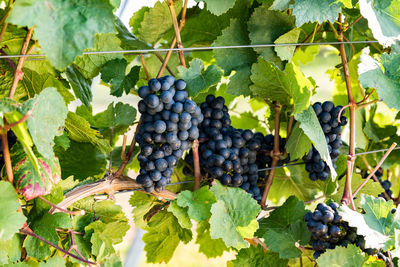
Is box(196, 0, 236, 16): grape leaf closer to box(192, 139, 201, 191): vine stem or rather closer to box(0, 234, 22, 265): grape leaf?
box(192, 139, 201, 191): vine stem

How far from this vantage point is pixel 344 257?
94cm

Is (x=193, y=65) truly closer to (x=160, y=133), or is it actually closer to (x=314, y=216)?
(x=160, y=133)

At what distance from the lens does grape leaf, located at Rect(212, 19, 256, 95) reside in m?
1.08

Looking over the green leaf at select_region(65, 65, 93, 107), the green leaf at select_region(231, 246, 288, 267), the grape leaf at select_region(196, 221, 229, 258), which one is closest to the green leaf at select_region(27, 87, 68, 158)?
the green leaf at select_region(65, 65, 93, 107)

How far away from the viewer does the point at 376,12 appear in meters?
0.98

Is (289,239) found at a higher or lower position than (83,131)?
lower

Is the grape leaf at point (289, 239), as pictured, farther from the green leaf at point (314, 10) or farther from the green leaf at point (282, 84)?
the green leaf at point (314, 10)

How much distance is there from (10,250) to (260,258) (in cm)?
56

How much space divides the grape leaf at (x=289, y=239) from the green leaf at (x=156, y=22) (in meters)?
0.53

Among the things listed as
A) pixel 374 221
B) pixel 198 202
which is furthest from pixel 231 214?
pixel 374 221

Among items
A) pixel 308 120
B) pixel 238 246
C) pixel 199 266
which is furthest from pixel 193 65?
pixel 199 266

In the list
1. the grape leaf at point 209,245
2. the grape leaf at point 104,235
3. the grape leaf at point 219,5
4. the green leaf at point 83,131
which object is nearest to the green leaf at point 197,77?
the grape leaf at point 219,5

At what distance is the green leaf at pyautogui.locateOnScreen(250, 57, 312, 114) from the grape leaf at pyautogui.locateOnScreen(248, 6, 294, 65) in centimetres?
5

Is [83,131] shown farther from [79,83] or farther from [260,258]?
[260,258]
